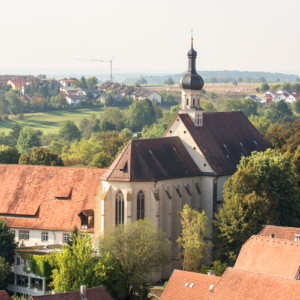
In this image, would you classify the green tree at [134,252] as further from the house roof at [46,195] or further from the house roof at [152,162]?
the house roof at [46,195]

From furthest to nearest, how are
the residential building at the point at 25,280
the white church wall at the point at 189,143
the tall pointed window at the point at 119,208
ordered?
the white church wall at the point at 189,143 → the tall pointed window at the point at 119,208 → the residential building at the point at 25,280

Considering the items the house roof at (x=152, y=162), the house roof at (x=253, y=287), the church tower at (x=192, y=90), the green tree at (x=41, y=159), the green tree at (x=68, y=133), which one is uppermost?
the church tower at (x=192, y=90)

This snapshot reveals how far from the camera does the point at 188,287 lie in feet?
175

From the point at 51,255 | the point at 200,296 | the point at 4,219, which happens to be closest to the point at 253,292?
the point at 200,296

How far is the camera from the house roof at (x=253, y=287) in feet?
156

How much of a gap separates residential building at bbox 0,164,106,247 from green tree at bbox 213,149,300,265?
13.5 metres

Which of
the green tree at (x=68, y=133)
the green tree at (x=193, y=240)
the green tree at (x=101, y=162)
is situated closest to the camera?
the green tree at (x=193, y=240)

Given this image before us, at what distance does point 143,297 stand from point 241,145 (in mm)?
30151

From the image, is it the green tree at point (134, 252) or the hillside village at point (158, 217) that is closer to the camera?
the hillside village at point (158, 217)

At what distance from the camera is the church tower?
83188 millimetres

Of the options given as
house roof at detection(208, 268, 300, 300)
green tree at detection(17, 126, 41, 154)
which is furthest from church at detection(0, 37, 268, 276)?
green tree at detection(17, 126, 41, 154)

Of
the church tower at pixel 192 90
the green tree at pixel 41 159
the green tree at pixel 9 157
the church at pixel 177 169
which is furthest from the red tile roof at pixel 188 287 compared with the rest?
the green tree at pixel 9 157

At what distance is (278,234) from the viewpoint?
61438mm

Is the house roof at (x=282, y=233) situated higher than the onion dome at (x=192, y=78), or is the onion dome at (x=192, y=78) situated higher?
the onion dome at (x=192, y=78)
